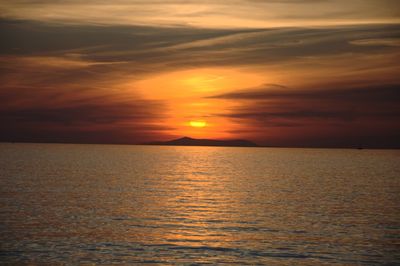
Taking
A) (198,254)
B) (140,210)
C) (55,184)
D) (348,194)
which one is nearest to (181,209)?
(140,210)

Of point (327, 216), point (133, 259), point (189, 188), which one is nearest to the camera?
point (133, 259)

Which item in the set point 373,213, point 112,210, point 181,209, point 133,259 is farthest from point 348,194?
point 133,259

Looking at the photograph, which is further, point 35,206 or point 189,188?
point 189,188

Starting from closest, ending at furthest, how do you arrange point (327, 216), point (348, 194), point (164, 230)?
point (164, 230), point (327, 216), point (348, 194)

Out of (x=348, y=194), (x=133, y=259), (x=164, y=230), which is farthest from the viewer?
(x=348, y=194)

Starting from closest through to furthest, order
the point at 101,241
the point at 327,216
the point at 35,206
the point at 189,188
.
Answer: the point at 101,241, the point at 327,216, the point at 35,206, the point at 189,188

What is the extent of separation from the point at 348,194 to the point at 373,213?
21922 millimetres

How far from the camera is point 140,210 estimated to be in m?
59.2

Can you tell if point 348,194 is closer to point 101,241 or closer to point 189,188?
point 189,188

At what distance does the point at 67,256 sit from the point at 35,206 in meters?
25.7

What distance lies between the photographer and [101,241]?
4147 cm

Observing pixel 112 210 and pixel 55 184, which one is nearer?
pixel 112 210

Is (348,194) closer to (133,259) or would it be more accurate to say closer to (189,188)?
(189,188)

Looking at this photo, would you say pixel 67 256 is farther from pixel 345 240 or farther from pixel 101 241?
pixel 345 240
